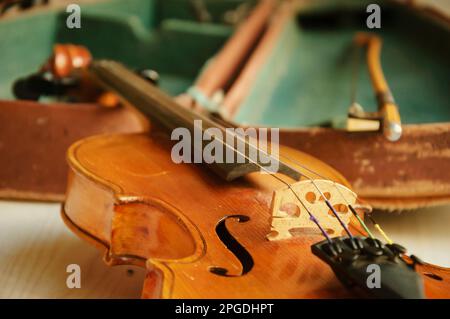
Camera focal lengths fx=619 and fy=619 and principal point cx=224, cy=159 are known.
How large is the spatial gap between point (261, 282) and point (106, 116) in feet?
2.01

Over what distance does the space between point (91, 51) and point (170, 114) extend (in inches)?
36.8

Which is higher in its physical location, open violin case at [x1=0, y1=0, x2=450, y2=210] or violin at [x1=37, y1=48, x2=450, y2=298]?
open violin case at [x1=0, y1=0, x2=450, y2=210]

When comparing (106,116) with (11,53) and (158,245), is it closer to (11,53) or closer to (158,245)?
(158,245)

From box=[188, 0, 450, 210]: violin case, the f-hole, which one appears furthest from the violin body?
box=[188, 0, 450, 210]: violin case

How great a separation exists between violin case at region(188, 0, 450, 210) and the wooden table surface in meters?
0.07

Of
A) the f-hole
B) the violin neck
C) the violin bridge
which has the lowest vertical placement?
the f-hole

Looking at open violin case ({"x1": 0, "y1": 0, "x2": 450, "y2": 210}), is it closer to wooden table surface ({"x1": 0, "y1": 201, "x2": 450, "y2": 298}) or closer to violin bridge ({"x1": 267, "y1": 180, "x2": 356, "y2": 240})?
wooden table surface ({"x1": 0, "y1": 201, "x2": 450, "y2": 298})

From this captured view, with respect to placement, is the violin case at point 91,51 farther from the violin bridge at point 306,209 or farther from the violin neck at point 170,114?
the violin bridge at point 306,209

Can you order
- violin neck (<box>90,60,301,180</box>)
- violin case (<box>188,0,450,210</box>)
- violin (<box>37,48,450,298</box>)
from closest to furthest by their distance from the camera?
violin (<box>37,48,450,298</box>) → violin neck (<box>90,60,301,180</box>) → violin case (<box>188,0,450,210</box>)

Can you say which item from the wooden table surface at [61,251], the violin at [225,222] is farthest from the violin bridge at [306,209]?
the wooden table surface at [61,251]

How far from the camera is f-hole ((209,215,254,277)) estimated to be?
642mm

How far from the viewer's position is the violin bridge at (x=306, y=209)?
706 millimetres
